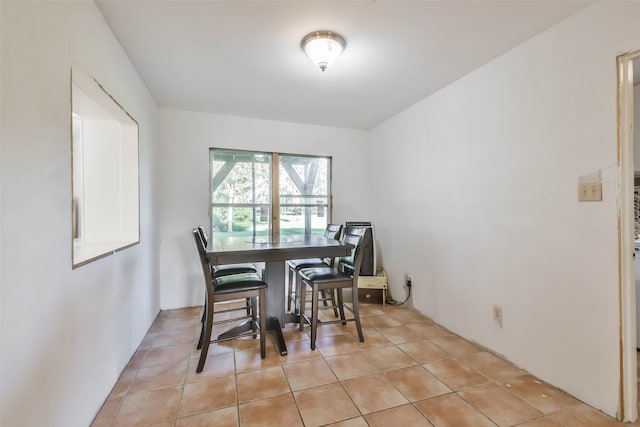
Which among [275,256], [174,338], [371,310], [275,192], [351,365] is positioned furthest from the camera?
[275,192]

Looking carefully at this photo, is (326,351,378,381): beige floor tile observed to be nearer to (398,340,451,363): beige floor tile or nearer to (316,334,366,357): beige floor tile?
(316,334,366,357): beige floor tile

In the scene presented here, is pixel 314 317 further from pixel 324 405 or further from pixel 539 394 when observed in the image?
pixel 539 394

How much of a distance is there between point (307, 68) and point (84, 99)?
5.10ft

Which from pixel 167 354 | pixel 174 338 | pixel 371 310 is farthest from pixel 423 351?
pixel 174 338

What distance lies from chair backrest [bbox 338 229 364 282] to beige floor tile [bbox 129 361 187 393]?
57.7 inches

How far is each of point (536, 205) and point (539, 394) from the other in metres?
1.18

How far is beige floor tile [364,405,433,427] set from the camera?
1.46 meters

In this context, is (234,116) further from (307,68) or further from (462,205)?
(462,205)

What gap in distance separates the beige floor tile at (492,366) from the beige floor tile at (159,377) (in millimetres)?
2052

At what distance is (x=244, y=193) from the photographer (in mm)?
3574

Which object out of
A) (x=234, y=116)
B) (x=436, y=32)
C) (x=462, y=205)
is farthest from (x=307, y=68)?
(x=462, y=205)

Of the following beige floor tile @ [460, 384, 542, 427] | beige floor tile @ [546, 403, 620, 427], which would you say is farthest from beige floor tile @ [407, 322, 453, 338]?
beige floor tile @ [546, 403, 620, 427]

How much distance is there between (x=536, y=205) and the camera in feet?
6.10

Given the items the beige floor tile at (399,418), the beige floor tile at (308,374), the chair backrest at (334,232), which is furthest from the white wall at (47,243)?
the chair backrest at (334,232)
